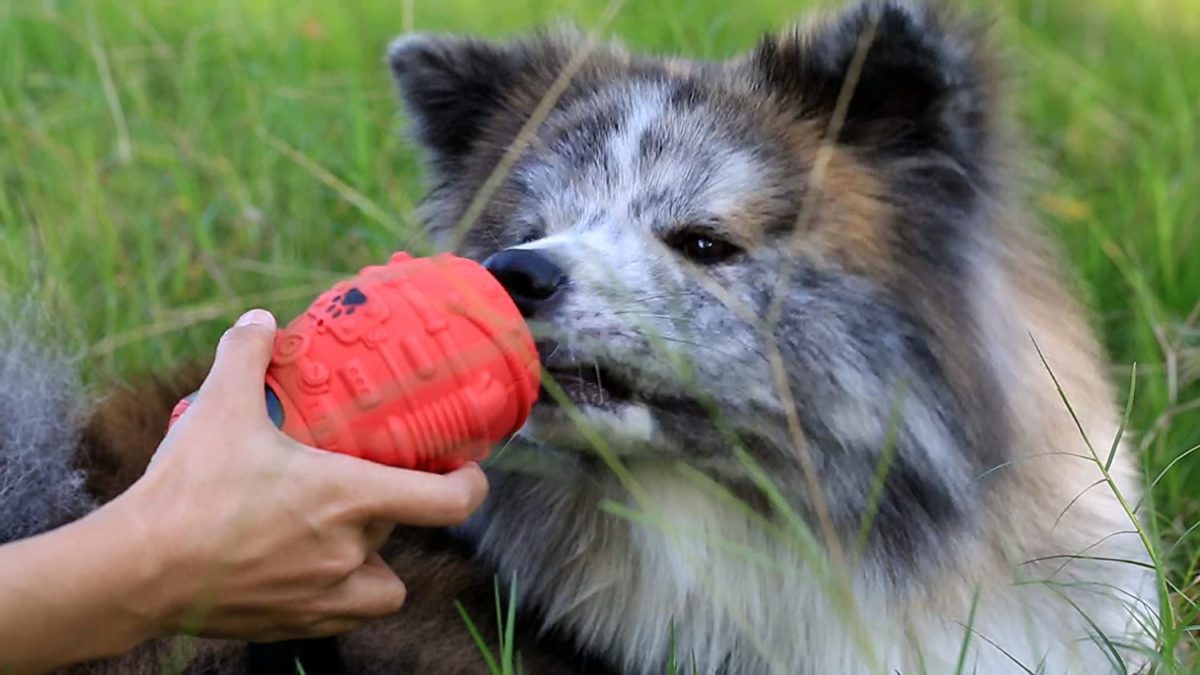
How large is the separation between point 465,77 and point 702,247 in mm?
789

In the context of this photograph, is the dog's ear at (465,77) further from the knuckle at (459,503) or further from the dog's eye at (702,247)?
the knuckle at (459,503)

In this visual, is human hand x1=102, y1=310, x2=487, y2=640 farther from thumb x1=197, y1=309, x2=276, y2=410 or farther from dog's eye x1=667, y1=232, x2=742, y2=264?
dog's eye x1=667, y1=232, x2=742, y2=264

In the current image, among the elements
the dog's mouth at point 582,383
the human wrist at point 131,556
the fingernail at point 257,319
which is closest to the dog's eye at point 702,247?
the dog's mouth at point 582,383

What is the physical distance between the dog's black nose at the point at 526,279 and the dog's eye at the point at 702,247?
33 centimetres

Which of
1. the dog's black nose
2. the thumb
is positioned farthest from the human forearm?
the dog's black nose

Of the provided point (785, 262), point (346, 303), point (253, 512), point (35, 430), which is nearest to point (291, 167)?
point (35, 430)

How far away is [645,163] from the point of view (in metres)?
2.49

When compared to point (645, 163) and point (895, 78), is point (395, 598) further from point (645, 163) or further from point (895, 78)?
point (895, 78)

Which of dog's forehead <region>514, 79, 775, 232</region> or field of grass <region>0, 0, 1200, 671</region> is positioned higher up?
dog's forehead <region>514, 79, 775, 232</region>

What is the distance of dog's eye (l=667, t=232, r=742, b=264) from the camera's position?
7.87 feet

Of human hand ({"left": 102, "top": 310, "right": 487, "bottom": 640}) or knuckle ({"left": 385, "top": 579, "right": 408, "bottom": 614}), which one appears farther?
knuckle ({"left": 385, "top": 579, "right": 408, "bottom": 614})

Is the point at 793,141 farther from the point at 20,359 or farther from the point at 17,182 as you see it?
the point at 17,182

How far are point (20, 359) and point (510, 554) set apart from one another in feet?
3.25

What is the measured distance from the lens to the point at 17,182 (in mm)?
4520
